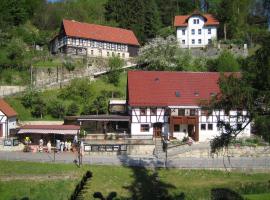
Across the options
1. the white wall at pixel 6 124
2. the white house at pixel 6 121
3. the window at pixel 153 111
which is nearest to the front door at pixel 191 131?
the window at pixel 153 111

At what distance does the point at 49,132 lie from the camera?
40.7m

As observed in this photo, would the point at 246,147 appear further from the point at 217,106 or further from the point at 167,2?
the point at 167,2

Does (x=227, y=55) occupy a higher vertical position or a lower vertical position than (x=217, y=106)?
higher

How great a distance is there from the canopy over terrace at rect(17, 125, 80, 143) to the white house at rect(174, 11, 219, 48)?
37920 mm

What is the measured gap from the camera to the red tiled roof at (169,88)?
147 ft

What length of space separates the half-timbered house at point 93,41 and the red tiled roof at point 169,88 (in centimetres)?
1945

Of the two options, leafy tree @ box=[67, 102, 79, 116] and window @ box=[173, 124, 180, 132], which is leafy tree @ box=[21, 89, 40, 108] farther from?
window @ box=[173, 124, 180, 132]

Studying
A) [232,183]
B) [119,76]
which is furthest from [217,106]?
[119,76]

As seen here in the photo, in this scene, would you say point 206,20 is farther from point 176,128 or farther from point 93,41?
point 176,128

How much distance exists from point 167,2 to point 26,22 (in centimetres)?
2710

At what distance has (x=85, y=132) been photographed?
42.8 m

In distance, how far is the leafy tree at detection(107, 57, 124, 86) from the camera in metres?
57.4

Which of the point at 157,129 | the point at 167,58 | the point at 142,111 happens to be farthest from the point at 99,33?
the point at 157,129

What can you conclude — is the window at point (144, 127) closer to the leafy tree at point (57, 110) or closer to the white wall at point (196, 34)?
the leafy tree at point (57, 110)
